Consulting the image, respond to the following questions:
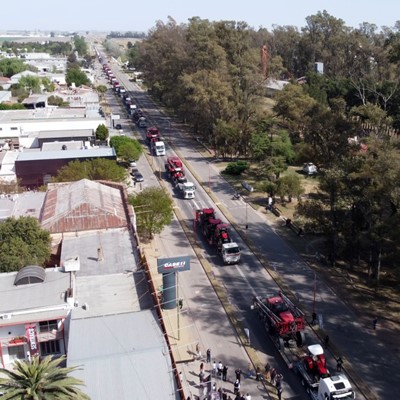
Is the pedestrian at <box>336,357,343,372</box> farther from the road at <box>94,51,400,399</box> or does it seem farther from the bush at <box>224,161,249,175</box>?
the bush at <box>224,161,249,175</box>

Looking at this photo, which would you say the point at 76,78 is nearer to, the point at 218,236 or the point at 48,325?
the point at 218,236

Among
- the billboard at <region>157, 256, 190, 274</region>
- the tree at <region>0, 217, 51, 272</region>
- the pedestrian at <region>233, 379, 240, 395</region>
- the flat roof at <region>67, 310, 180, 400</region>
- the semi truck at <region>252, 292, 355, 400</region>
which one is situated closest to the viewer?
the flat roof at <region>67, 310, 180, 400</region>

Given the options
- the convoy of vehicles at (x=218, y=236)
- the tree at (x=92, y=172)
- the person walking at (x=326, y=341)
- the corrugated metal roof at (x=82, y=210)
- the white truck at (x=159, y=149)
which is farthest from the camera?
the white truck at (x=159, y=149)

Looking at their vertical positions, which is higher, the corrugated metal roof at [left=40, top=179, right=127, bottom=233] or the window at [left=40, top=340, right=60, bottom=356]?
the corrugated metal roof at [left=40, top=179, right=127, bottom=233]

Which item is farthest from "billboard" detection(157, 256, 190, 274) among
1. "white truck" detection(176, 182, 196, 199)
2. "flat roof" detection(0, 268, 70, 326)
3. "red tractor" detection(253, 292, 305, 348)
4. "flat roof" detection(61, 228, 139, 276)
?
"white truck" detection(176, 182, 196, 199)

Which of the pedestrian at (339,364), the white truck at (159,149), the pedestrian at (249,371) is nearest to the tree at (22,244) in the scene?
the pedestrian at (249,371)

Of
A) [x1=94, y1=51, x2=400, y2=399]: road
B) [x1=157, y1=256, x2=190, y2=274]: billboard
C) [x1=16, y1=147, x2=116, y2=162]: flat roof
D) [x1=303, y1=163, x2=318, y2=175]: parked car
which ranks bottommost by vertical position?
[x1=94, y1=51, x2=400, y2=399]: road

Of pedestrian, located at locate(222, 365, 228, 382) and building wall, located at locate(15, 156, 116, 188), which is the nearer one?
pedestrian, located at locate(222, 365, 228, 382)

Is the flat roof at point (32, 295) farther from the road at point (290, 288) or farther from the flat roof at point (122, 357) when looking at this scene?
the road at point (290, 288)
